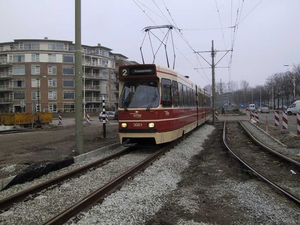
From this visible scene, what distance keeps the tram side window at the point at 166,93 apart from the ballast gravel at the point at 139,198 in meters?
2.68

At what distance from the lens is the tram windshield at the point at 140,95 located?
9.64 metres

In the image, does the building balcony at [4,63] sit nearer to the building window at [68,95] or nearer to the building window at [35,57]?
the building window at [35,57]

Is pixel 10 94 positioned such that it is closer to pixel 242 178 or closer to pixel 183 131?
pixel 183 131

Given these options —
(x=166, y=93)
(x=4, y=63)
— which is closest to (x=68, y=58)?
(x=4, y=63)

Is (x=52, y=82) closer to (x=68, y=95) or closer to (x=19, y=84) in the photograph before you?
(x=68, y=95)

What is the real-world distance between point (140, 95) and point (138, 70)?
3.11 ft

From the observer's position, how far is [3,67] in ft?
217

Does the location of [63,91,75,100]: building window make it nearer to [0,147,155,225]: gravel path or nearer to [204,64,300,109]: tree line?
[204,64,300,109]: tree line

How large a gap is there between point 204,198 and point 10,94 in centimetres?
7085

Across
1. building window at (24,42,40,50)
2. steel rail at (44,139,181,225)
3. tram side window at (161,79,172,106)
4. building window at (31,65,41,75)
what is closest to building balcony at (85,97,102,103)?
building window at (31,65,41,75)

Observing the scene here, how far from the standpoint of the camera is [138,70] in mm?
9805

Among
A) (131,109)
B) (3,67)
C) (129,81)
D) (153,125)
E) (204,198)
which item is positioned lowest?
(204,198)

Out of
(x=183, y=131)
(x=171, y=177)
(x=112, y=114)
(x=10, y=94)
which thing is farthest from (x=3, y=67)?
(x=171, y=177)

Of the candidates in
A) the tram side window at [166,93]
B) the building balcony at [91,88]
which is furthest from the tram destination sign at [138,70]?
the building balcony at [91,88]
